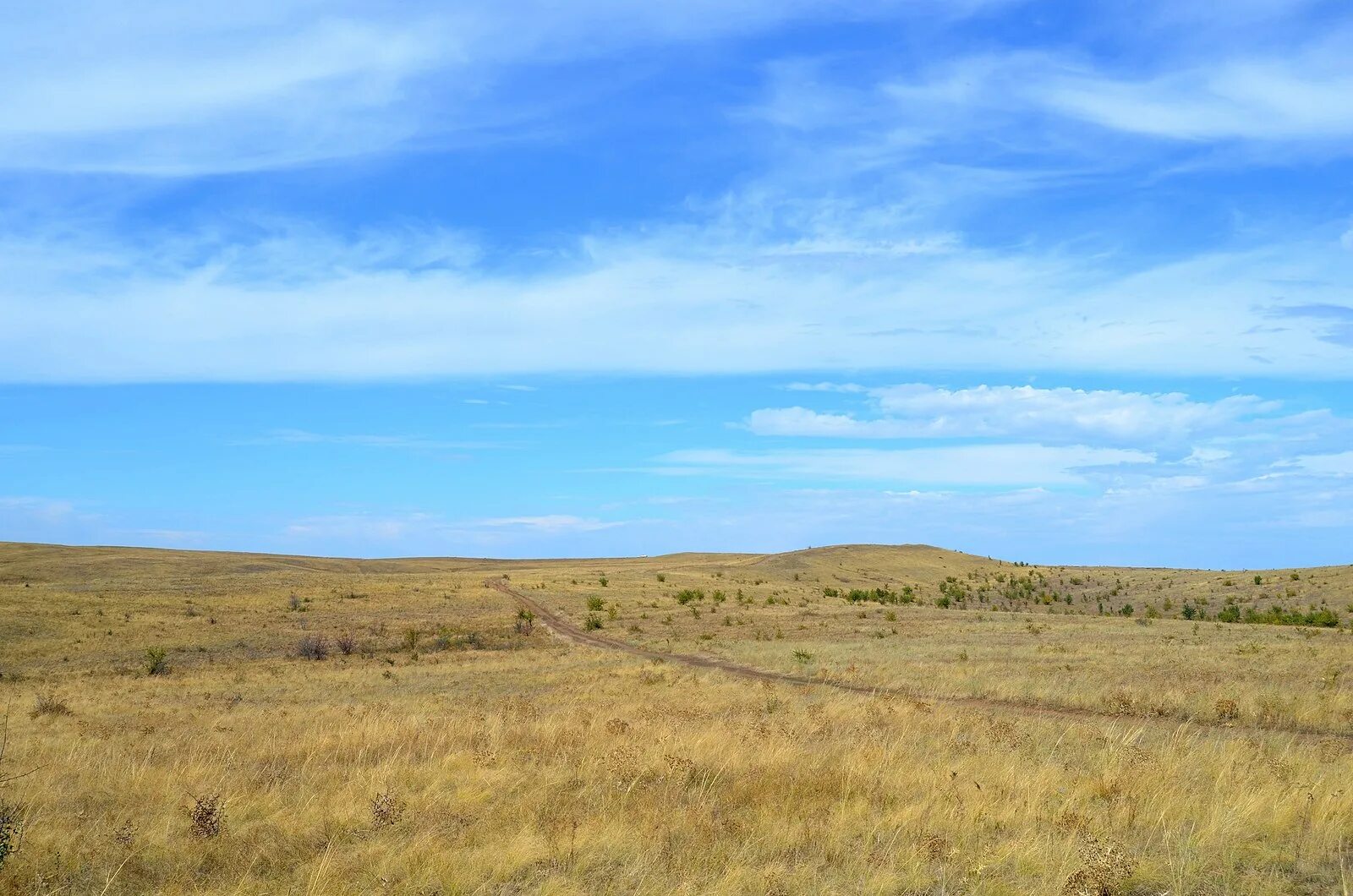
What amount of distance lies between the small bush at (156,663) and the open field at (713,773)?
24.4 inches

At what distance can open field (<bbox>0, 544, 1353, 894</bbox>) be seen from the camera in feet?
23.1

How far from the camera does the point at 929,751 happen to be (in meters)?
11.6

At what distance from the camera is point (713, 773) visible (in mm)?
10203

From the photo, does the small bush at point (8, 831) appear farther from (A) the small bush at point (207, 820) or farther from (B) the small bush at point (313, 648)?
(B) the small bush at point (313, 648)

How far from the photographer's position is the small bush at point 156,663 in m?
35.2

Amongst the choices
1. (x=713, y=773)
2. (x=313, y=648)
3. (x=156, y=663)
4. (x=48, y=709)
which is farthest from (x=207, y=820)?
(x=313, y=648)

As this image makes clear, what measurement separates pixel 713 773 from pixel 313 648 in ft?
114

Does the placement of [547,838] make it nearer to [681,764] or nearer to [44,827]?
[681,764]

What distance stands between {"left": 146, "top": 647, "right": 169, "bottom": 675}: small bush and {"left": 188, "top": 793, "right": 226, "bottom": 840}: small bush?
30.8 m

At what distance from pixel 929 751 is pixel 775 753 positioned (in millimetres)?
2123

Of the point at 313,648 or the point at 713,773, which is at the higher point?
the point at 713,773

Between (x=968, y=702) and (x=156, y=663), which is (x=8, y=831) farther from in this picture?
(x=156, y=663)

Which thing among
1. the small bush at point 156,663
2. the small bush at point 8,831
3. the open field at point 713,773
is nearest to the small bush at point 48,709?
the open field at point 713,773

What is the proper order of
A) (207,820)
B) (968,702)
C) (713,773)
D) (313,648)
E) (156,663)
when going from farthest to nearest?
(313,648), (156,663), (968,702), (713,773), (207,820)
